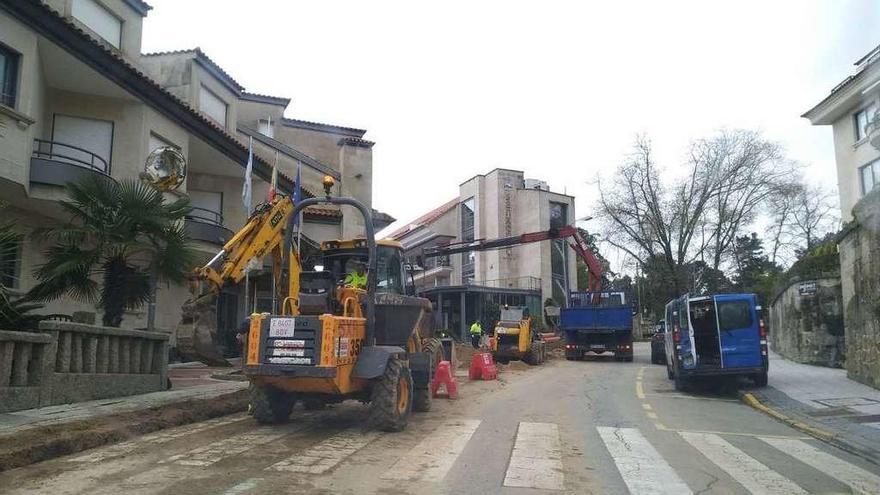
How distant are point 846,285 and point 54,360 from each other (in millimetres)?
17365

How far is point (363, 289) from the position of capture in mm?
9773

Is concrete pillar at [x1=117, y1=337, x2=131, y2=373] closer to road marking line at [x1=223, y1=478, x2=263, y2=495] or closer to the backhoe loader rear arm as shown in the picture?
the backhoe loader rear arm

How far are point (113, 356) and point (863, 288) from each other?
1571cm

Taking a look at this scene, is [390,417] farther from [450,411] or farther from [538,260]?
[538,260]

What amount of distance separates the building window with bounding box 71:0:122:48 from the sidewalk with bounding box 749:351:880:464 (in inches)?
734

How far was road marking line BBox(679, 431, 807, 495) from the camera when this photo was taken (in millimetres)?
6238

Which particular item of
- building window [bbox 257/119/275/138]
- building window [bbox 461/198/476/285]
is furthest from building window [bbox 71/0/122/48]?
building window [bbox 461/198/476/285]

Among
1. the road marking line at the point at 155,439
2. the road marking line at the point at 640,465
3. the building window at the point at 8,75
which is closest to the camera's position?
the road marking line at the point at 640,465

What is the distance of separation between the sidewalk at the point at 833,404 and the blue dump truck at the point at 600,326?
29.0 feet

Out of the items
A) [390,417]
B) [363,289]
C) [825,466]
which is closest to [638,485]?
[825,466]

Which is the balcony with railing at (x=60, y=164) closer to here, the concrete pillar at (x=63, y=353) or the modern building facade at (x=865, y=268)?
the concrete pillar at (x=63, y=353)

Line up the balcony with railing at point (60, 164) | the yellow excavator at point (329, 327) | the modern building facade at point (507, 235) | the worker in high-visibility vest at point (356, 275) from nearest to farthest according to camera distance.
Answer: the yellow excavator at point (329, 327) < the worker in high-visibility vest at point (356, 275) < the balcony with railing at point (60, 164) < the modern building facade at point (507, 235)

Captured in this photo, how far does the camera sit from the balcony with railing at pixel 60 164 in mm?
13188

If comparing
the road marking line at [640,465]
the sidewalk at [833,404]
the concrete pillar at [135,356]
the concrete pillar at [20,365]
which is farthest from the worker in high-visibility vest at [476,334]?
the concrete pillar at [20,365]
